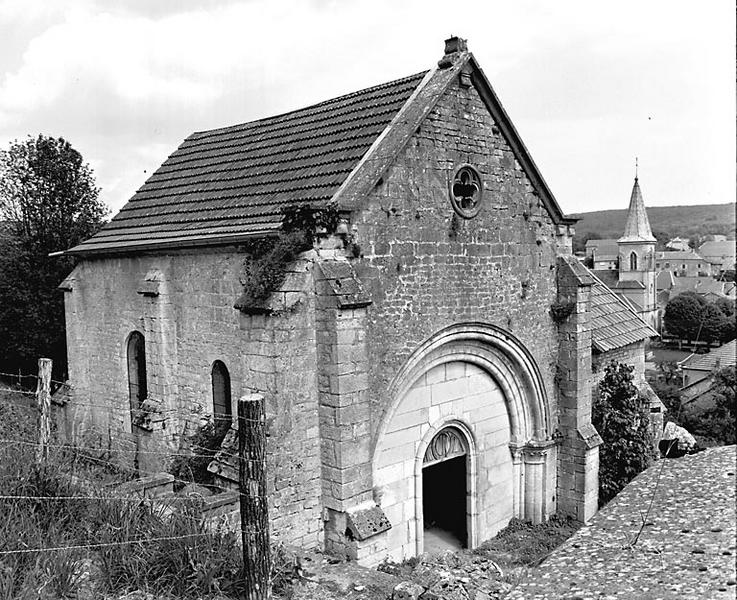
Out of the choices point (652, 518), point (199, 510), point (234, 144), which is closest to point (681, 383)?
point (652, 518)

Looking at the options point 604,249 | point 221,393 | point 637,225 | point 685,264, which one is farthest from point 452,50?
point 685,264

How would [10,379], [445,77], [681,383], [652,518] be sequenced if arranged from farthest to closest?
[681,383], [10,379], [652,518], [445,77]

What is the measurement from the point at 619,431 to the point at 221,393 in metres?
9.34

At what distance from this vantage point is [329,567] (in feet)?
28.6

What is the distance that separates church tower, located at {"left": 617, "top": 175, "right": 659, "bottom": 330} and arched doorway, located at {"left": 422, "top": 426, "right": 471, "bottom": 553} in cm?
7131

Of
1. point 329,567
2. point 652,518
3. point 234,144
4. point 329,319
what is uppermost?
point 234,144

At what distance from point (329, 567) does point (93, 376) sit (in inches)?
368

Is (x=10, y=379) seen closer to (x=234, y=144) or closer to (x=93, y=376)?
(x=93, y=376)

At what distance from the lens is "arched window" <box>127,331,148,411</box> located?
14117mm

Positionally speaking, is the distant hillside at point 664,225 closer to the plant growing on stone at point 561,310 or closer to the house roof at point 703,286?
the house roof at point 703,286

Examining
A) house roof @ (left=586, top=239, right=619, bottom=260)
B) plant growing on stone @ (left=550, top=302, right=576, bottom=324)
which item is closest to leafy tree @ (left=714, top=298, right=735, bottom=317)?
house roof @ (left=586, top=239, right=619, bottom=260)

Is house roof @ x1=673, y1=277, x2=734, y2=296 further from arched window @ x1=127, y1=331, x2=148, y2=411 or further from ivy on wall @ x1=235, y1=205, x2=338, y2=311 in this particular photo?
ivy on wall @ x1=235, y1=205, x2=338, y2=311

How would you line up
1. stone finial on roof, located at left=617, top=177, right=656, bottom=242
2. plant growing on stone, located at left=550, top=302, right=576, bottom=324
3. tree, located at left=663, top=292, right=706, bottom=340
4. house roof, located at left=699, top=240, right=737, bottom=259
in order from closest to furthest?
plant growing on stone, located at left=550, top=302, right=576, bottom=324
tree, located at left=663, top=292, right=706, bottom=340
stone finial on roof, located at left=617, top=177, right=656, bottom=242
house roof, located at left=699, top=240, right=737, bottom=259

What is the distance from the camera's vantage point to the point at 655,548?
1087cm
